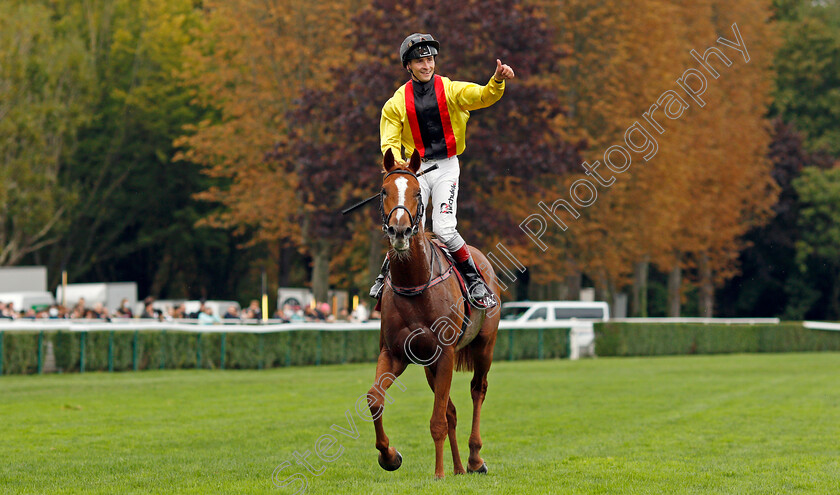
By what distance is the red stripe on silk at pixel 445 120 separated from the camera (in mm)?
8453

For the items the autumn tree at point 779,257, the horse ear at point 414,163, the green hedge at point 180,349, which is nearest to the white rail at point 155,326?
the green hedge at point 180,349

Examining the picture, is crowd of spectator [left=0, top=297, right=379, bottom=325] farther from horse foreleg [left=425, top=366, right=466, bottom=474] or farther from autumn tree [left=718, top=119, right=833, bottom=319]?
autumn tree [left=718, top=119, right=833, bottom=319]

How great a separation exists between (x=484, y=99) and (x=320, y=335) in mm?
19171

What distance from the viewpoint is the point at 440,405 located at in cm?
815

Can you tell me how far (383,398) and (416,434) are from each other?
15.4ft

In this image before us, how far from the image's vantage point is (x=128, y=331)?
23984 millimetres

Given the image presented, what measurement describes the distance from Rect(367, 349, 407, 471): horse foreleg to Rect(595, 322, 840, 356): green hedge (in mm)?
26335

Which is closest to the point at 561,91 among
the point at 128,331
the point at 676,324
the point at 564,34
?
the point at 564,34

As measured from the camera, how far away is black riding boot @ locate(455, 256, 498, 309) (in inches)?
351

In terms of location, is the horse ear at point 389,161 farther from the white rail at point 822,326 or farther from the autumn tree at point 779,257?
the autumn tree at point 779,257

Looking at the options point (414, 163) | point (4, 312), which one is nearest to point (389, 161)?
point (414, 163)

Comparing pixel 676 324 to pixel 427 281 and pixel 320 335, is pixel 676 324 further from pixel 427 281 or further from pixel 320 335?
pixel 427 281

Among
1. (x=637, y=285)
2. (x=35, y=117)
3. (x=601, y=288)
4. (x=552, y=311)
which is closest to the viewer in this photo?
(x=552, y=311)

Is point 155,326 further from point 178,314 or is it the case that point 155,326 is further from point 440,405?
point 440,405
